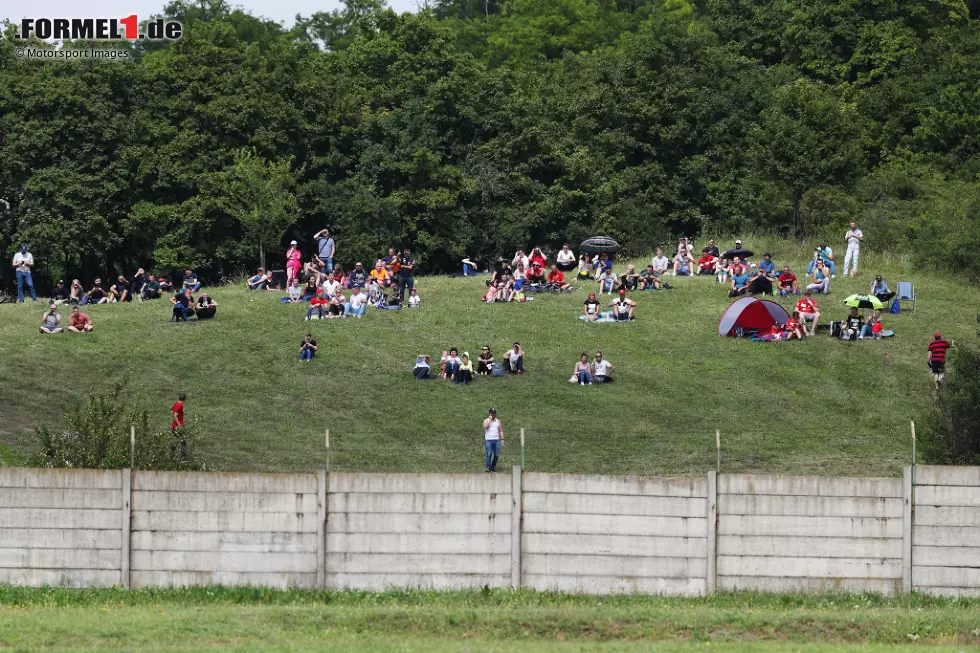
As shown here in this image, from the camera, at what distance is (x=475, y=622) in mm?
18219

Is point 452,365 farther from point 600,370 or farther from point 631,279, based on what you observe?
point 631,279

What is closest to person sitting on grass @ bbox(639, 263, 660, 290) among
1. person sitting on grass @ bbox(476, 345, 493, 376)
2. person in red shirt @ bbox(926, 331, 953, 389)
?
person sitting on grass @ bbox(476, 345, 493, 376)

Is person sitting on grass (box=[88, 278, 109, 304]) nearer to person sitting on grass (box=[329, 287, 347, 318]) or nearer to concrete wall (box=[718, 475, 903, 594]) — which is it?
person sitting on grass (box=[329, 287, 347, 318])

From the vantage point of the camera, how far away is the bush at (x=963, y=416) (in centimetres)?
2786

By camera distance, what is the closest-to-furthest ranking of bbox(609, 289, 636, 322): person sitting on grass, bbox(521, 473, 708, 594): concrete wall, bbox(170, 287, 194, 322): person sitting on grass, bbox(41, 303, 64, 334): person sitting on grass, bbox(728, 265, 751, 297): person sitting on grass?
1. bbox(521, 473, 708, 594): concrete wall
2. bbox(41, 303, 64, 334): person sitting on grass
3. bbox(170, 287, 194, 322): person sitting on grass
4. bbox(609, 289, 636, 322): person sitting on grass
5. bbox(728, 265, 751, 297): person sitting on grass

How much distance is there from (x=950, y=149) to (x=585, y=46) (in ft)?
140

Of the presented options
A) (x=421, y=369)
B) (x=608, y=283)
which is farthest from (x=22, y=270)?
(x=608, y=283)

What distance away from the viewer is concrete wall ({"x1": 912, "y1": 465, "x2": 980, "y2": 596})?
2012 cm

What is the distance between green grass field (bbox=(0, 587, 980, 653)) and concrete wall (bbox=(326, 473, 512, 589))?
16.7 inches

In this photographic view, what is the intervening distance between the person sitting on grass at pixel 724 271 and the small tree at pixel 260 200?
19.9 m


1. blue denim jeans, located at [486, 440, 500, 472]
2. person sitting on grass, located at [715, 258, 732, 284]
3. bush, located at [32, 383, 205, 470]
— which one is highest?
person sitting on grass, located at [715, 258, 732, 284]

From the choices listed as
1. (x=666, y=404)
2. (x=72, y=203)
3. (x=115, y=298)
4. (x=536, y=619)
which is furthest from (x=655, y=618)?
(x=72, y=203)

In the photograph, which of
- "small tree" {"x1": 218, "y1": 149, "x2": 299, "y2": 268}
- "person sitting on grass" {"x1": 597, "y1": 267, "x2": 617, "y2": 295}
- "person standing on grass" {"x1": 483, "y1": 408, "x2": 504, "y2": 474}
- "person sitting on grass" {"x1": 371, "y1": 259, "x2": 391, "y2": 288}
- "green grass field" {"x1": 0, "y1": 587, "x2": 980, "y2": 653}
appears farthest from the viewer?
"small tree" {"x1": 218, "y1": 149, "x2": 299, "y2": 268}

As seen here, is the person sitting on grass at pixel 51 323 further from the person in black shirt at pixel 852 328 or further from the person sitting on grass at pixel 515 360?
the person in black shirt at pixel 852 328
